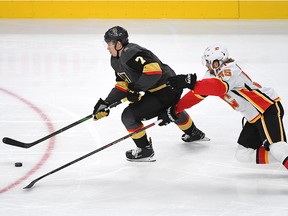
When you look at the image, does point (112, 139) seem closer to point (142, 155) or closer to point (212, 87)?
point (142, 155)

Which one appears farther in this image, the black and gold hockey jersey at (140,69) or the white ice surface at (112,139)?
the black and gold hockey jersey at (140,69)

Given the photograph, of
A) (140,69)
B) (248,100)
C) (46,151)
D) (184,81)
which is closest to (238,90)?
(248,100)

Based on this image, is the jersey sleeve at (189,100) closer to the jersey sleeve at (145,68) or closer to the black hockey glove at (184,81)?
the jersey sleeve at (145,68)

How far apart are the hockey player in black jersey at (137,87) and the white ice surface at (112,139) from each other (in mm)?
241

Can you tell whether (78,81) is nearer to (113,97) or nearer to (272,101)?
(113,97)

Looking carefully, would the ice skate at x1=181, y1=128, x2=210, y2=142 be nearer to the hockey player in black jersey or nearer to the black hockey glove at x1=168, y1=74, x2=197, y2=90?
the hockey player in black jersey

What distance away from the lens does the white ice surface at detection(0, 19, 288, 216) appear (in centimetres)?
401

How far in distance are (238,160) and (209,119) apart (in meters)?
1.25

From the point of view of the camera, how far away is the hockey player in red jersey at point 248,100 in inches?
167

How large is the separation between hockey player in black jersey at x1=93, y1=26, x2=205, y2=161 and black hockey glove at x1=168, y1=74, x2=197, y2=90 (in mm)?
355

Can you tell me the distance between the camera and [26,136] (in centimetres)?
536

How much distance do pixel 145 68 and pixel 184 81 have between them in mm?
429

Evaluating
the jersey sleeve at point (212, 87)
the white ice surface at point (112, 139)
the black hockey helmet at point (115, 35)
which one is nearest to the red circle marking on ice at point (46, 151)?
the white ice surface at point (112, 139)

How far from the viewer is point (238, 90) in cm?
438
